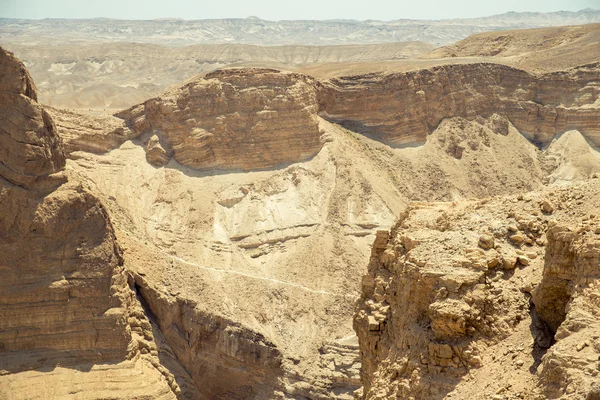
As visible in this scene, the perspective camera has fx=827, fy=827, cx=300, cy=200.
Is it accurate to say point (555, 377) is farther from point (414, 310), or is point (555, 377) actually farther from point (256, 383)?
point (256, 383)

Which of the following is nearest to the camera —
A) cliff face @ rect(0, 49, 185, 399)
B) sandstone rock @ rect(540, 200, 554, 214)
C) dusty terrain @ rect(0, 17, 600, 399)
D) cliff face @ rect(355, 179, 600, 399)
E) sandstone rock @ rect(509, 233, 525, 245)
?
cliff face @ rect(355, 179, 600, 399)

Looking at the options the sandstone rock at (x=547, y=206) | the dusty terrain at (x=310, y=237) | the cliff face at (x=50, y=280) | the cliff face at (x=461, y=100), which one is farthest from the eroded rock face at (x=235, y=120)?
the sandstone rock at (x=547, y=206)

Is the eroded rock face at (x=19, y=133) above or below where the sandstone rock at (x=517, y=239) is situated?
below

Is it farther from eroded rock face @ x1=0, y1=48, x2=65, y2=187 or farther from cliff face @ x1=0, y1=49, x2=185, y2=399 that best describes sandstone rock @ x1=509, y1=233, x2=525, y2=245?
eroded rock face @ x1=0, y1=48, x2=65, y2=187

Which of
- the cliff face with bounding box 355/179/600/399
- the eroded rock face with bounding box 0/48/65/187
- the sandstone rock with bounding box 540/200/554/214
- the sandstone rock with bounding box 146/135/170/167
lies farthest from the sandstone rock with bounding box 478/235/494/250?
the sandstone rock with bounding box 146/135/170/167

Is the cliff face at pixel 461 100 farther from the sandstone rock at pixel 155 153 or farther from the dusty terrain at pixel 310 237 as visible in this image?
the sandstone rock at pixel 155 153

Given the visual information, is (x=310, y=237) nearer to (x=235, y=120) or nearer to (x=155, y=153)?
(x=235, y=120)

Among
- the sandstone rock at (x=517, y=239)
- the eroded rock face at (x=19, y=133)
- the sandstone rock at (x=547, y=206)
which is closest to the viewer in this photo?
the sandstone rock at (x=517, y=239)
